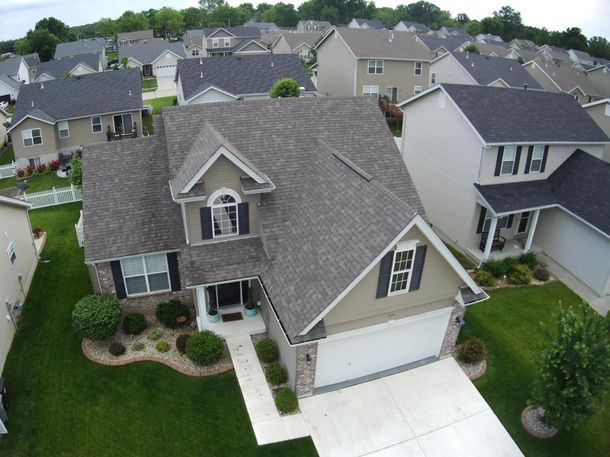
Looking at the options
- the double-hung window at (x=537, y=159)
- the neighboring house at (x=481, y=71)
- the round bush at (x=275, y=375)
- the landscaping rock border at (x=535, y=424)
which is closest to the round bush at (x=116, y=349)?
the round bush at (x=275, y=375)

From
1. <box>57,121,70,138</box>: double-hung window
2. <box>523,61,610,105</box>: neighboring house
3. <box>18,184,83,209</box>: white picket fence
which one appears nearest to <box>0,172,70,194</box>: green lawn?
<box>18,184,83,209</box>: white picket fence

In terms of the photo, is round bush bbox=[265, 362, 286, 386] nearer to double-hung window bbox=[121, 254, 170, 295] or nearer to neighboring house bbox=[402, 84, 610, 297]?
double-hung window bbox=[121, 254, 170, 295]

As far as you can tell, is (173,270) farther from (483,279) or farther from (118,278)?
(483,279)

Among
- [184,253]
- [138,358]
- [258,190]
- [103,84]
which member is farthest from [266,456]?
[103,84]

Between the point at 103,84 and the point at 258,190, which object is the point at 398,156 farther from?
the point at 103,84

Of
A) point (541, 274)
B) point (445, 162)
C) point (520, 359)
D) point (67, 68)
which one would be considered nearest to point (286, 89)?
point (445, 162)

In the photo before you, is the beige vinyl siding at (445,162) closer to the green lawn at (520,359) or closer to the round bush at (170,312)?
the green lawn at (520,359)

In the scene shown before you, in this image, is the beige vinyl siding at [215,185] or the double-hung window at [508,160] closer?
Result: the beige vinyl siding at [215,185]
